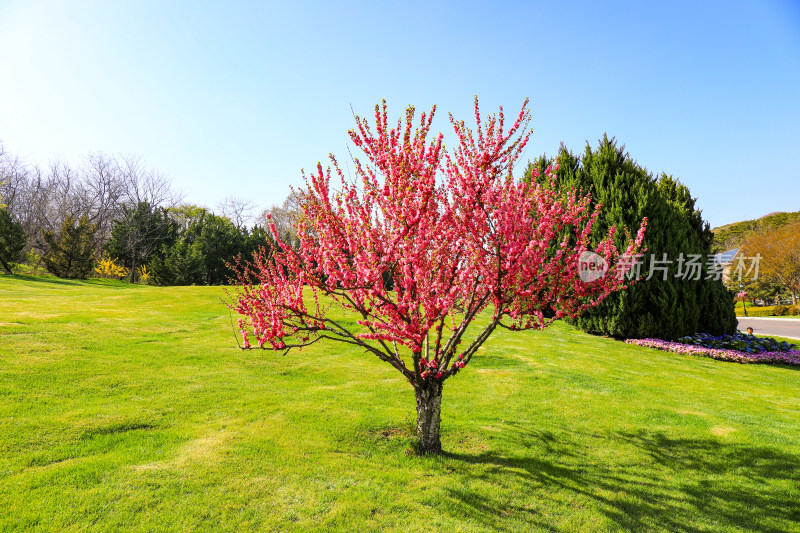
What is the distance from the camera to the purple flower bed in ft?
45.2

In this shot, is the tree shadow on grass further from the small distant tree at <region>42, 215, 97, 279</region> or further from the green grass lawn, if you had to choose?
the small distant tree at <region>42, 215, 97, 279</region>

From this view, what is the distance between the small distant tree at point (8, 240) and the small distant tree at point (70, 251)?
1434 millimetres

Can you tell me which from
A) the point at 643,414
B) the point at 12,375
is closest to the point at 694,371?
the point at 643,414

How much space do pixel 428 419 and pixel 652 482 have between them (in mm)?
3030

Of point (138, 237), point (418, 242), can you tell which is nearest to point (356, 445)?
point (418, 242)

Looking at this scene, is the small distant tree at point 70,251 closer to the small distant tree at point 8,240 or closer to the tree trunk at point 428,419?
the small distant tree at point 8,240

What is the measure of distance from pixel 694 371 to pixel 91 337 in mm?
16752

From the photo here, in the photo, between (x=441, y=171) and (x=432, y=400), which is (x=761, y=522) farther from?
(x=441, y=171)

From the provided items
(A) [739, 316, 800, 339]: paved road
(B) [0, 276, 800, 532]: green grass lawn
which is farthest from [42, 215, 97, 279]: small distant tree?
(A) [739, 316, 800, 339]: paved road

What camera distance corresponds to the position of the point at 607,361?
457 inches

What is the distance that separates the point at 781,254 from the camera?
33656 mm

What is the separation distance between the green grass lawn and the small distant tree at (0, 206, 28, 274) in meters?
24.1

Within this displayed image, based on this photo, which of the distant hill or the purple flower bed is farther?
the distant hill

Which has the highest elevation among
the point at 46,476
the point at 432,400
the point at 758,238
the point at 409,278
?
the point at 758,238
